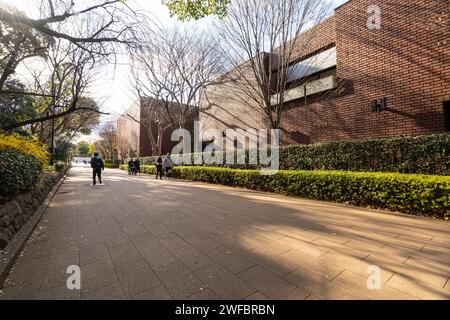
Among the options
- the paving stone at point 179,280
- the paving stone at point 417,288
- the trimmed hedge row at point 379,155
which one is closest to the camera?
the paving stone at point 417,288

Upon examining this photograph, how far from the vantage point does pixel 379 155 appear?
582 centimetres

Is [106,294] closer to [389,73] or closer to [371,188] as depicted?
[371,188]

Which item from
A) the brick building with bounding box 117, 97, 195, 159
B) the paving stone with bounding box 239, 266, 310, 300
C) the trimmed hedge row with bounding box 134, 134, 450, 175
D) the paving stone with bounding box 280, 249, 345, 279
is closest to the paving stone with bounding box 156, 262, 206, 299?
the paving stone with bounding box 239, 266, 310, 300

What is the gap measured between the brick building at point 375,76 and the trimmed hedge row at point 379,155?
5.34 feet

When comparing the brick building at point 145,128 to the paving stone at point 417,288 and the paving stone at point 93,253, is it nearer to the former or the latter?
the paving stone at point 93,253

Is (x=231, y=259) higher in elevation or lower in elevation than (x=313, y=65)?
lower

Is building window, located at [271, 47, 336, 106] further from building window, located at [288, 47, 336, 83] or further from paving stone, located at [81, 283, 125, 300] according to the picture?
paving stone, located at [81, 283, 125, 300]

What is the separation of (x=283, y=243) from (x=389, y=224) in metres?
2.31

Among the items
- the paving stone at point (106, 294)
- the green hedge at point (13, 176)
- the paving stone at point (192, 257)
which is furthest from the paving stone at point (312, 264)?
the green hedge at point (13, 176)

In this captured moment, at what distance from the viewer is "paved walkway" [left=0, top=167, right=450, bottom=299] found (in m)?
2.00

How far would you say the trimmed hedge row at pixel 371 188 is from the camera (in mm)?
4145

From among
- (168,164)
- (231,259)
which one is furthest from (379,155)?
(168,164)

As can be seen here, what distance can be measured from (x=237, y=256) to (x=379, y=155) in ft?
17.8
